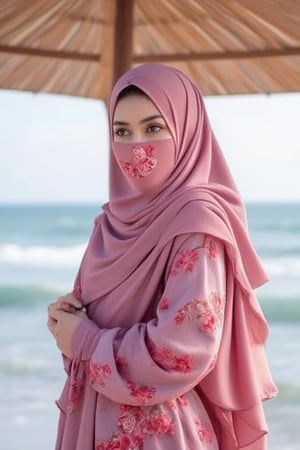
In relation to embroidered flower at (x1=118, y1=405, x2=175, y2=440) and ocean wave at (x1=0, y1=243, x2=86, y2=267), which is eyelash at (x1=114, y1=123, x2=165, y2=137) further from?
ocean wave at (x1=0, y1=243, x2=86, y2=267)

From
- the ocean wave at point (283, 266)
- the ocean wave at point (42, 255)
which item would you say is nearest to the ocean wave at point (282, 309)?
the ocean wave at point (283, 266)

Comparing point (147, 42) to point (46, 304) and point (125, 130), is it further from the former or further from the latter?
point (46, 304)

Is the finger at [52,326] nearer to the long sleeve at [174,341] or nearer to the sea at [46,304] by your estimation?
the long sleeve at [174,341]

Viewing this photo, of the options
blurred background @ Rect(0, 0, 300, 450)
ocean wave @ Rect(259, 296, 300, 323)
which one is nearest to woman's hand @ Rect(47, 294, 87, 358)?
blurred background @ Rect(0, 0, 300, 450)

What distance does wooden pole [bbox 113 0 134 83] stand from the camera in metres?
3.08

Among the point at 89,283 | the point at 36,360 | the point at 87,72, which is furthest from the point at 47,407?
the point at 89,283

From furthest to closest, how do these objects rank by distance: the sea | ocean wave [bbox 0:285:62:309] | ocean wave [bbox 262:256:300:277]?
ocean wave [bbox 262:256:300:277] < ocean wave [bbox 0:285:62:309] < the sea

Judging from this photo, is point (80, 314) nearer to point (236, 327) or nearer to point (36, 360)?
point (236, 327)

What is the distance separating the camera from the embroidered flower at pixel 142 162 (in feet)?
6.22

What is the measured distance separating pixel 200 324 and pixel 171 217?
225mm

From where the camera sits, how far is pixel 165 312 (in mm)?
1789

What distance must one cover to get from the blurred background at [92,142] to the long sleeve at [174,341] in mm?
1199

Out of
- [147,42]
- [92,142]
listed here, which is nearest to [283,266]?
Answer: [92,142]

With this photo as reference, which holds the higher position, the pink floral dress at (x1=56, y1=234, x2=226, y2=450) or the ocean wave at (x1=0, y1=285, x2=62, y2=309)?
the ocean wave at (x1=0, y1=285, x2=62, y2=309)
